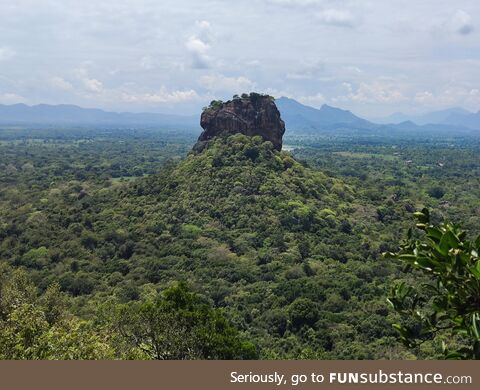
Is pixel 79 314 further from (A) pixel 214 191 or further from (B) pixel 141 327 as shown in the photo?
(A) pixel 214 191

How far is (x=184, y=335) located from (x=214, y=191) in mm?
40091

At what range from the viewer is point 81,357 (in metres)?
13.8

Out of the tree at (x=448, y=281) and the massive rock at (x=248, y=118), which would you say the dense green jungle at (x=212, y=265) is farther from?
the tree at (x=448, y=281)

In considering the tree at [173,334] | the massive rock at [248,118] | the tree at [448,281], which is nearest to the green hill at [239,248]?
the massive rock at [248,118]

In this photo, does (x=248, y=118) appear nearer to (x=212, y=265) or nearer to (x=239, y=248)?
(x=239, y=248)

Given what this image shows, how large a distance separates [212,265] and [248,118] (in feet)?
90.6

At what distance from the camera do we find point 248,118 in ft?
218

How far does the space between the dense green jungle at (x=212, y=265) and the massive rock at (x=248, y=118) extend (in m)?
A: 2.33

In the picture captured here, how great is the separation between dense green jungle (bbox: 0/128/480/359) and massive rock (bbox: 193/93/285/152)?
7.63 ft

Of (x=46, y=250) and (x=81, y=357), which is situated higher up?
(x=81, y=357)

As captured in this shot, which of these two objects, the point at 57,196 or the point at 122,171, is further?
the point at 122,171

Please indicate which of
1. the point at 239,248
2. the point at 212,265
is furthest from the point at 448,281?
the point at 239,248

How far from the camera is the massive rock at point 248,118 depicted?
2608 inches

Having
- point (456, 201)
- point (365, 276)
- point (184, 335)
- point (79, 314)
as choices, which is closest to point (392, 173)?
point (456, 201)
